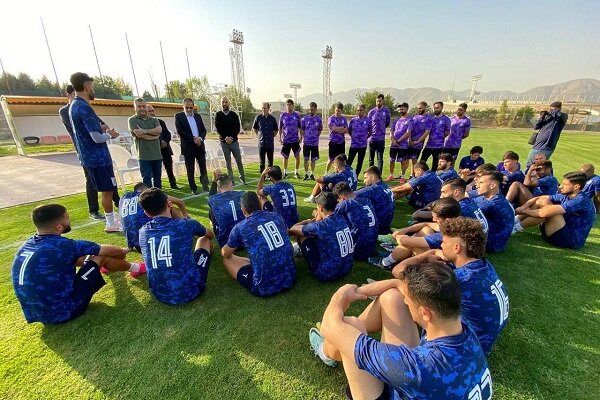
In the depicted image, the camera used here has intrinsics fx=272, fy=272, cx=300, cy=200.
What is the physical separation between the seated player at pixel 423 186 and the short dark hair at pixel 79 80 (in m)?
5.75

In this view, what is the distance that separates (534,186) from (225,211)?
19.5ft

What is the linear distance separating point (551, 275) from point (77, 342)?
17.9 feet

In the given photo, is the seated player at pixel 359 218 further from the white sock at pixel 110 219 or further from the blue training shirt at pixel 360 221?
the white sock at pixel 110 219

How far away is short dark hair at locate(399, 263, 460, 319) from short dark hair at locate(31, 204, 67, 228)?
3.01 metres

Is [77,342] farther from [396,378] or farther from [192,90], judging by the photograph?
[192,90]

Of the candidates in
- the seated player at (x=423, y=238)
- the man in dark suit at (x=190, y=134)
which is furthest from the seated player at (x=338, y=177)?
the man in dark suit at (x=190, y=134)

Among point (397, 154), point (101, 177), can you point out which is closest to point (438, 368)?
point (101, 177)

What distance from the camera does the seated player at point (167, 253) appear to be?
2.71m

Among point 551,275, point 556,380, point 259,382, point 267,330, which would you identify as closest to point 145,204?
point 267,330

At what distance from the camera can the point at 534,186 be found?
17.8 feet

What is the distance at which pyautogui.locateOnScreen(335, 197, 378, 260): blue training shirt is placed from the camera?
3.53m

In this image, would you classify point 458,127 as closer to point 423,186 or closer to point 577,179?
point 423,186

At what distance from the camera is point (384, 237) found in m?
4.41

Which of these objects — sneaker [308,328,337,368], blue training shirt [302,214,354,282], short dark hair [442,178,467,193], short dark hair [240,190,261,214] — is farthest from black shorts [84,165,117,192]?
short dark hair [442,178,467,193]
